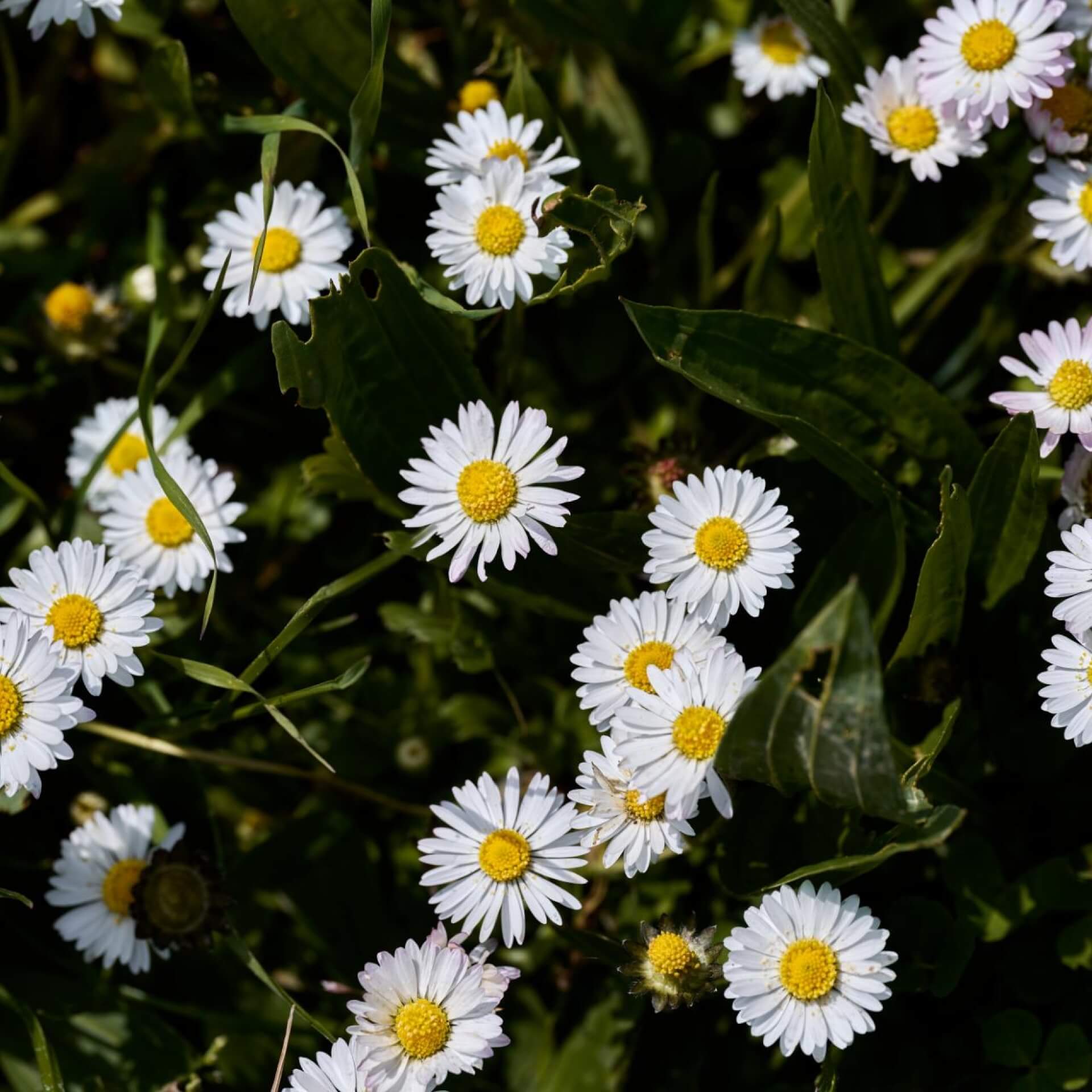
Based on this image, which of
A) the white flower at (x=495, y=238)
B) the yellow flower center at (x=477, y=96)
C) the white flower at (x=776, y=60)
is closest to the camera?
the white flower at (x=495, y=238)

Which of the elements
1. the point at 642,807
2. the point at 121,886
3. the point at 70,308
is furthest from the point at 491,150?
the point at 121,886

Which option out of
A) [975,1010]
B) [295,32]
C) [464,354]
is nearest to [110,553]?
[464,354]

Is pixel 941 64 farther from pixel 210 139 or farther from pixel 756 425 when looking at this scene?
pixel 210 139

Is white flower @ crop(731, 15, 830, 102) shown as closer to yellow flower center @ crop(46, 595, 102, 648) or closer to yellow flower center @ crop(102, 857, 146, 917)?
yellow flower center @ crop(46, 595, 102, 648)

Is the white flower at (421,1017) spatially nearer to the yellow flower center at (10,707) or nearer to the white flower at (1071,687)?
the yellow flower center at (10,707)

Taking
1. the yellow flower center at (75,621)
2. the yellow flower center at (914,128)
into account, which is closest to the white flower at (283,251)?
the yellow flower center at (75,621)

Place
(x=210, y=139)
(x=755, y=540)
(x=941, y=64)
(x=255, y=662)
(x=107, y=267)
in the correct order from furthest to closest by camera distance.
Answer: (x=107, y=267), (x=210, y=139), (x=941, y=64), (x=255, y=662), (x=755, y=540)
